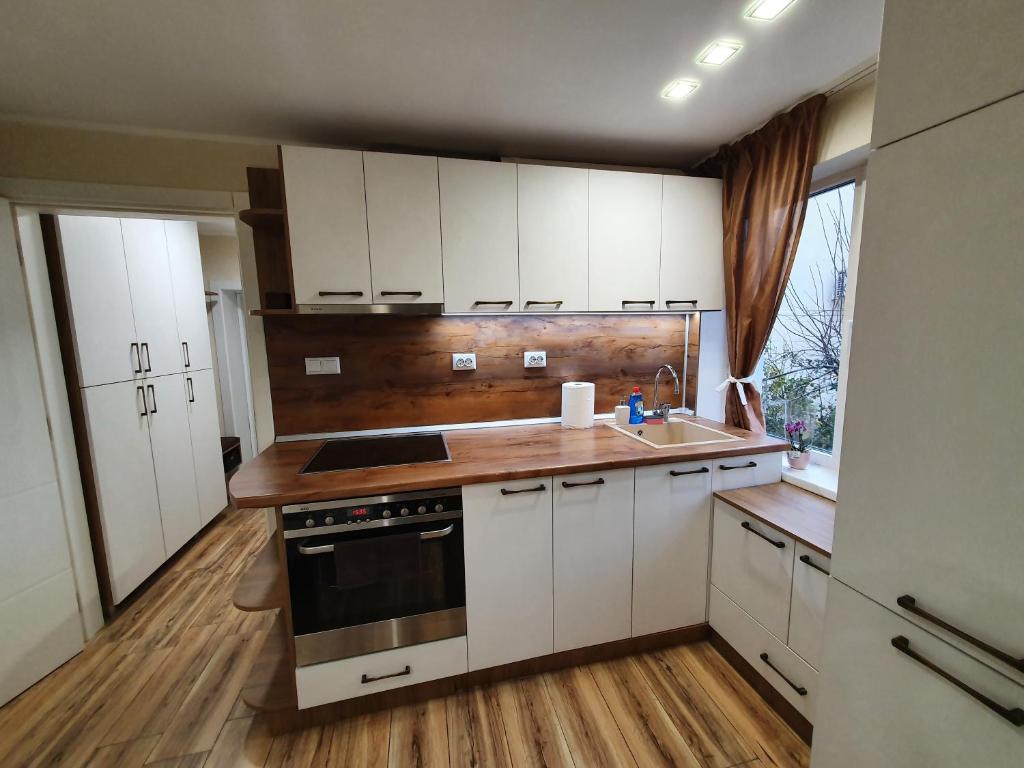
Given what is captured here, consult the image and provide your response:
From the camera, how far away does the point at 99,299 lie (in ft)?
7.21

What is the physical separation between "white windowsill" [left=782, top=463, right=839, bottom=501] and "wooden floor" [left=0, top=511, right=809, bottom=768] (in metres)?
0.89

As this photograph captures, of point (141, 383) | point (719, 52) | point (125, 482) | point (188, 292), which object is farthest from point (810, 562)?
point (188, 292)

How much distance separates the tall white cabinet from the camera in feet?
6.97

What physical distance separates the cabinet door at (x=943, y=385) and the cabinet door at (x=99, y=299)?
3248 millimetres

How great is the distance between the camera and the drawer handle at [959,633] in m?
0.64

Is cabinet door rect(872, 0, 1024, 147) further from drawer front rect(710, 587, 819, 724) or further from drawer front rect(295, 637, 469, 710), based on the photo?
drawer front rect(295, 637, 469, 710)

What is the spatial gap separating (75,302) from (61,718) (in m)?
1.89

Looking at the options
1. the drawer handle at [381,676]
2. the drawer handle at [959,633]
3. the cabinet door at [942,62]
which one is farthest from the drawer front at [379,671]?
the cabinet door at [942,62]

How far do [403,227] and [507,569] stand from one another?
1548 millimetres

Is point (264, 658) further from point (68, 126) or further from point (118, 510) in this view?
point (68, 126)

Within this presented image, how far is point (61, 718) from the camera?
1.61m

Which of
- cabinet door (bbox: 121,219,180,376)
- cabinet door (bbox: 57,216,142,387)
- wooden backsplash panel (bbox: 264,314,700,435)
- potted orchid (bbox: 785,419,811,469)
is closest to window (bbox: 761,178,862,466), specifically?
potted orchid (bbox: 785,419,811,469)

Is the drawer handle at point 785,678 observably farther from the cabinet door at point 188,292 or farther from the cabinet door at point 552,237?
the cabinet door at point 188,292

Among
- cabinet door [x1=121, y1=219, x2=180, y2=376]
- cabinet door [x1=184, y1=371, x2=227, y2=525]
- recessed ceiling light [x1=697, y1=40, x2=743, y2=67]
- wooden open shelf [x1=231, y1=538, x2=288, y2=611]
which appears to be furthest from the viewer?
cabinet door [x1=184, y1=371, x2=227, y2=525]
